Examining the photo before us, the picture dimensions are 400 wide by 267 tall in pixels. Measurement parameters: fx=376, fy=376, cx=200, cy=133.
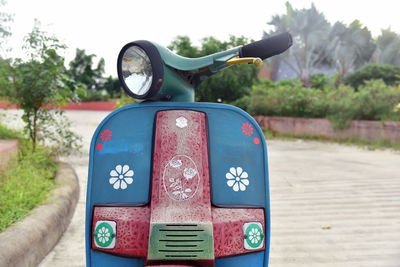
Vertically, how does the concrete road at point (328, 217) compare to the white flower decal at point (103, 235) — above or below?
below

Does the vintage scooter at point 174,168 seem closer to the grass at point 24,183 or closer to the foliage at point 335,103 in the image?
the grass at point 24,183

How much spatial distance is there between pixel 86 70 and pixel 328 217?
33893 mm

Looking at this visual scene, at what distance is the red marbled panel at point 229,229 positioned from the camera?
4.75 feet

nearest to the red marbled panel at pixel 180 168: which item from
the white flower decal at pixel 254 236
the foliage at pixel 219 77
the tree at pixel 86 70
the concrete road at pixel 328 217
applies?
the white flower decal at pixel 254 236

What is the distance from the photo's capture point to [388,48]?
111 feet

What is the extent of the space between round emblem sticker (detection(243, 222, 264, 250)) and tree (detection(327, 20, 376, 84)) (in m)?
29.0

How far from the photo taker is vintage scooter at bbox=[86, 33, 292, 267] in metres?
1.46

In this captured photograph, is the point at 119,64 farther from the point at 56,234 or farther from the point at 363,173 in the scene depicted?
the point at 363,173

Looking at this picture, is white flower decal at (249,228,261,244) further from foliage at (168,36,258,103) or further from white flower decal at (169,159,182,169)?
foliage at (168,36,258,103)

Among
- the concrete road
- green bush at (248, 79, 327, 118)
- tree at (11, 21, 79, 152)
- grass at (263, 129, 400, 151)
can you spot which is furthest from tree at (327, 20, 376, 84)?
tree at (11, 21, 79, 152)

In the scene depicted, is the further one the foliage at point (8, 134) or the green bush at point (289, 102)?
the green bush at point (289, 102)

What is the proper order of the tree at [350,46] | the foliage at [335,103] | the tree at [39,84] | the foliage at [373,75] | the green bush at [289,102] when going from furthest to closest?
the tree at [350,46]
the foliage at [373,75]
the green bush at [289,102]
the foliage at [335,103]
the tree at [39,84]

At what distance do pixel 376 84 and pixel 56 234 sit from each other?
9023 millimetres

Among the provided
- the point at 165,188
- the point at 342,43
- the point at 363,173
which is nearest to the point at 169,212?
the point at 165,188
